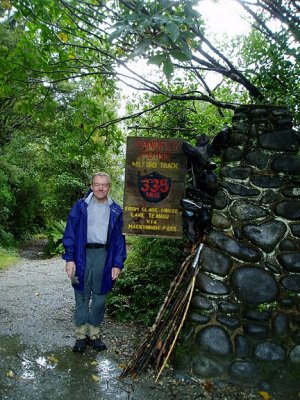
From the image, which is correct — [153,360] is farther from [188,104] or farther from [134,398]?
[188,104]

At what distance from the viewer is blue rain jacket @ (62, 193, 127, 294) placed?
3.88 metres

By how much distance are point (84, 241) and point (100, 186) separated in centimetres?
64

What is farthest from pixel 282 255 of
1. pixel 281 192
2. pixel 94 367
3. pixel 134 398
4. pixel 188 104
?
pixel 188 104

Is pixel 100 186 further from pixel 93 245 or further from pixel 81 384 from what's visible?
pixel 81 384

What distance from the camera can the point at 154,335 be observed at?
370 centimetres

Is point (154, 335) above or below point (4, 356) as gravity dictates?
above

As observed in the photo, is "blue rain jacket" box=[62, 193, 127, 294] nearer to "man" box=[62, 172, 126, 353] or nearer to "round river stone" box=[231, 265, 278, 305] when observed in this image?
"man" box=[62, 172, 126, 353]

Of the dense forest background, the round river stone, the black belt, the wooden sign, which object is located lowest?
the round river stone

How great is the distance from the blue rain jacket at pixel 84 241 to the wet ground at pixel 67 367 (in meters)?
0.77

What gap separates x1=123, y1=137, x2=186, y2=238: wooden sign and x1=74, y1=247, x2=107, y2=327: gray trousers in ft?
1.47

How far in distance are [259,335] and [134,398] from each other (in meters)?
1.38

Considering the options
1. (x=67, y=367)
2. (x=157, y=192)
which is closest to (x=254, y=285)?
(x=157, y=192)

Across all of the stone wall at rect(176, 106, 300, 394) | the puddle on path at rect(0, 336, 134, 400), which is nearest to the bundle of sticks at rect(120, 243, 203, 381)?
the stone wall at rect(176, 106, 300, 394)

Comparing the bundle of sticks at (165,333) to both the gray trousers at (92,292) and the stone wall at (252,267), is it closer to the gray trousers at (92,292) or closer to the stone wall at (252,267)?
the stone wall at (252,267)
